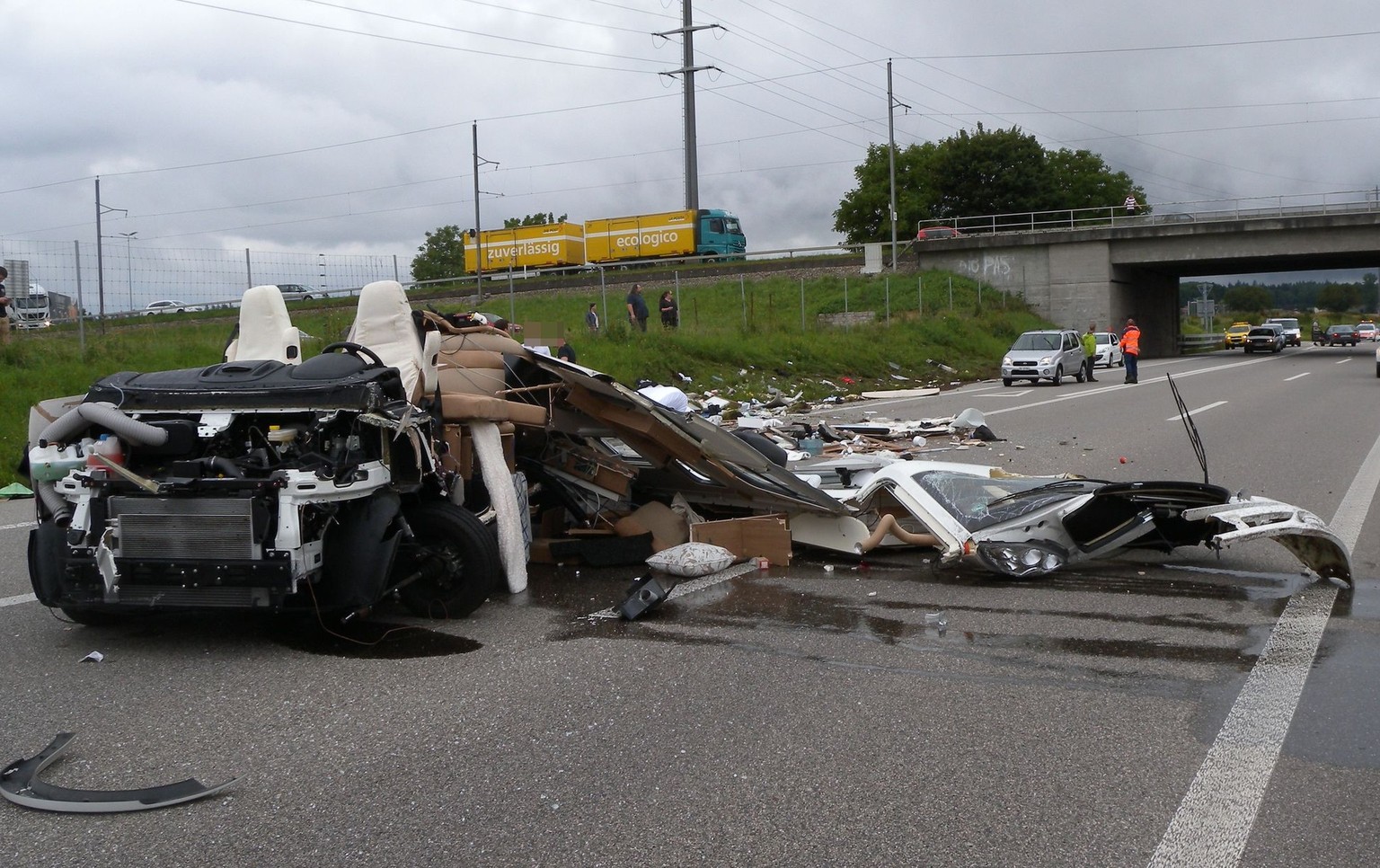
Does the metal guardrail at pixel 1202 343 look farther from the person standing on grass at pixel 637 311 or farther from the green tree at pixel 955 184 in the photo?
the person standing on grass at pixel 637 311

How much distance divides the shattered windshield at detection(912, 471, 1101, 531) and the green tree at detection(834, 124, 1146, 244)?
76.7m

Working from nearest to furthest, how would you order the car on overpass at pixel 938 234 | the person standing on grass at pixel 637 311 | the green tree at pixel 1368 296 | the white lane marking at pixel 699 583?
the white lane marking at pixel 699 583
the person standing on grass at pixel 637 311
the car on overpass at pixel 938 234
the green tree at pixel 1368 296

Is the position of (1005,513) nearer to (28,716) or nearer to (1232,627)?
(1232,627)

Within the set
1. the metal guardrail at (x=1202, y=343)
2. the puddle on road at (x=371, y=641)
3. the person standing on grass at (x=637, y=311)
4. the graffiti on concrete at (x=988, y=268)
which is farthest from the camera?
the metal guardrail at (x=1202, y=343)

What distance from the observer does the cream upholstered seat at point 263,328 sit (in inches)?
266

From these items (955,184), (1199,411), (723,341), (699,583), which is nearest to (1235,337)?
(955,184)

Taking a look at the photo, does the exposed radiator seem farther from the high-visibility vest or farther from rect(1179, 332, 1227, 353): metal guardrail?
rect(1179, 332, 1227, 353): metal guardrail

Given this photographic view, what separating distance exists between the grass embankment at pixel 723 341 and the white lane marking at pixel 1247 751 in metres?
5.04

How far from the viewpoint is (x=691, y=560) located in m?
7.05

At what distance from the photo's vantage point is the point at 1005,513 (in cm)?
697

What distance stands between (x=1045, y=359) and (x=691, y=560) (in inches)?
945

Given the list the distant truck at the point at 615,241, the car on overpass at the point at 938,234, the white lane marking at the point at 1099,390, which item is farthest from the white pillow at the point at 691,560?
the car on overpass at the point at 938,234

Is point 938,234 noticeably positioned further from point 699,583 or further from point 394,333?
point 394,333

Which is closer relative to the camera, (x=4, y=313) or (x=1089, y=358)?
(x=4, y=313)
